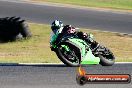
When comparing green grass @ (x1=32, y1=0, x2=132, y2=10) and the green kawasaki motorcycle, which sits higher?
the green kawasaki motorcycle

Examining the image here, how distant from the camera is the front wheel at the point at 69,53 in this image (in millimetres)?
12086

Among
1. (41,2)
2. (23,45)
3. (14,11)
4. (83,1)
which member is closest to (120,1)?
(83,1)

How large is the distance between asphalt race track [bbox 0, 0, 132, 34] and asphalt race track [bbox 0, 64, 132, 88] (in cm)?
1417

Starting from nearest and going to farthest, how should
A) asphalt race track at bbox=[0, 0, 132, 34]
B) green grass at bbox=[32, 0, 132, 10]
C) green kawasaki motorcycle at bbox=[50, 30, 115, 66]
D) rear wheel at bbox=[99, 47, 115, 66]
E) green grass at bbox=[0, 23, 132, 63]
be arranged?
green kawasaki motorcycle at bbox=[50, 30, 115, 66] → rear wheel at bbox=[99, 47, 115, 66] → green grass at bbox=[0, 23, 132, 63] → asphalt race track at bbox=[0, 0, 132, 34] → green grass at bbox=[32, 0, 132, 10]

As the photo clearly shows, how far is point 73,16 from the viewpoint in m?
28.8

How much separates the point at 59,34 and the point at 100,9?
62.7ft

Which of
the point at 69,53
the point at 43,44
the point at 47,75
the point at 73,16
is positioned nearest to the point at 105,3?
the point at 73,16

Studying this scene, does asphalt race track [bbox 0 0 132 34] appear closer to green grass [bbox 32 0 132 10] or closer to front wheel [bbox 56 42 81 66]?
green grass [bbox 32 0 132 10]

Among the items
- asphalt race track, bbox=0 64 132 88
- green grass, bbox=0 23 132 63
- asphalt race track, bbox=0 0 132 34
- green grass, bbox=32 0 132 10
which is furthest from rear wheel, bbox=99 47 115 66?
green grass, bbox=32 0 132 10

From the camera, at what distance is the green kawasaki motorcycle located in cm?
1205

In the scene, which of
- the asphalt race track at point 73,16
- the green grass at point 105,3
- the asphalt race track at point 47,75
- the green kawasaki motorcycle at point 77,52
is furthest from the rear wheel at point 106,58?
the green grass at point 105,3

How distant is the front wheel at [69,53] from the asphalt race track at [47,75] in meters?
0.17

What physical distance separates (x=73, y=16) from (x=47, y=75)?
58.2 feet

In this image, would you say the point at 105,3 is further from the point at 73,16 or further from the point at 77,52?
the point at 77,52
